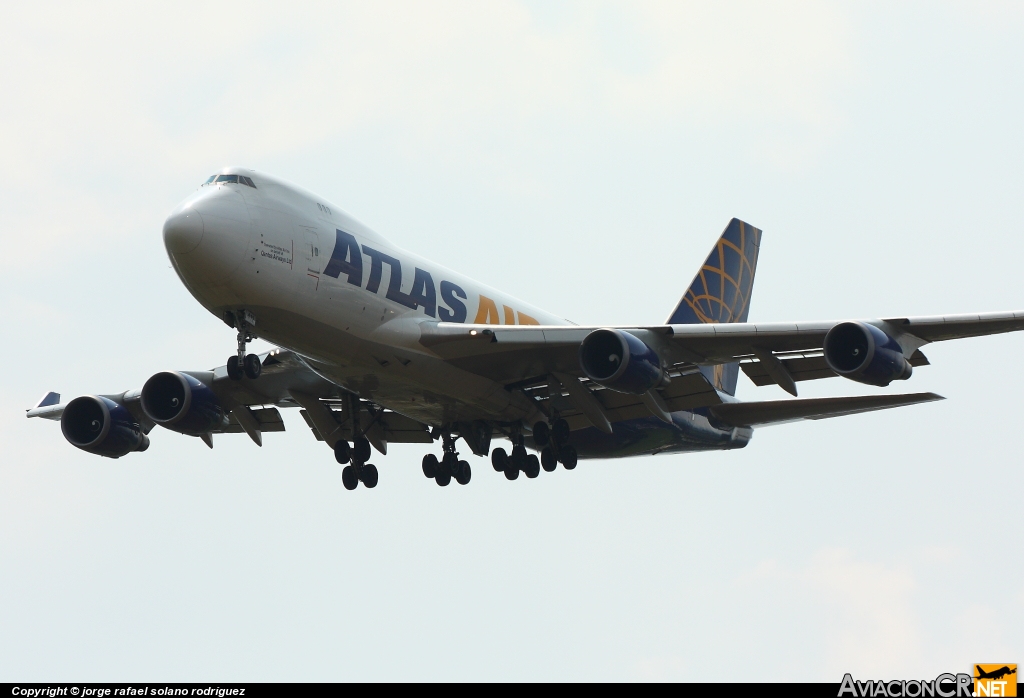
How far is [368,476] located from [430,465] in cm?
159

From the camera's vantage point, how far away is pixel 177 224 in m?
23.9

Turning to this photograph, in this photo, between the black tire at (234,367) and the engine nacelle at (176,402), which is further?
the engine nacelle at (176,402)

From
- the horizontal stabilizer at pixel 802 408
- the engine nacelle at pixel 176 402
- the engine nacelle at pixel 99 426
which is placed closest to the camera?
the horizontal stabilizer at pixel 802 408

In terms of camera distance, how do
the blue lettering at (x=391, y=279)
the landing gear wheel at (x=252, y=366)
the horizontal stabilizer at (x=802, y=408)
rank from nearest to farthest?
the landing gear wheel at (x=252, y=366)
the blue lettering at (x=391, y=279)
the horizontal stabilizer at (x=802, y=408)

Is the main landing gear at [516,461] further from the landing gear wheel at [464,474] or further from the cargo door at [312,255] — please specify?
the cargo door at [312,255]

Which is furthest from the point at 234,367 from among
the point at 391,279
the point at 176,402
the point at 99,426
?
the point at 99,426

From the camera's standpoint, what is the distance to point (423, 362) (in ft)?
90.2

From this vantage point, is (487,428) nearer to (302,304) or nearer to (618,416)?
(618,416)

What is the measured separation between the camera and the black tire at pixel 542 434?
30734 millimetres

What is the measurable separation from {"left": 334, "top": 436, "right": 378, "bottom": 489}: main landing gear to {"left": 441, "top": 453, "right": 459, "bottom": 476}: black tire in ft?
5.71

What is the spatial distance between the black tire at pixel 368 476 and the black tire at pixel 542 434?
4353 mm

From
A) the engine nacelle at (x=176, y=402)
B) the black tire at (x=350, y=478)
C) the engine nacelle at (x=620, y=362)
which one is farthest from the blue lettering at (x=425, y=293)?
the engine nacelle at (x=176, y=402)

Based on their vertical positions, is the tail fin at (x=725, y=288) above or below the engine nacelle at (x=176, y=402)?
above

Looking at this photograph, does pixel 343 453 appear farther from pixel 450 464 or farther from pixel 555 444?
pixel 555 444
